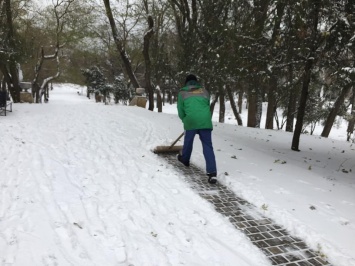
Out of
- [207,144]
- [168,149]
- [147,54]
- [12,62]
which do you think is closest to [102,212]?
[207,144]

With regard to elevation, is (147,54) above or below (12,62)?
above

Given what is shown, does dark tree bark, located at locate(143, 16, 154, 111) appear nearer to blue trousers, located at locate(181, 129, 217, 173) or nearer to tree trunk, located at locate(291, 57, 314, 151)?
tree trunk, located at locate(291, 57, 314, 151)

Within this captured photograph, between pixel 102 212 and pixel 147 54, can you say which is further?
pixel 147 54

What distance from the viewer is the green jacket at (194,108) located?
18.6ft

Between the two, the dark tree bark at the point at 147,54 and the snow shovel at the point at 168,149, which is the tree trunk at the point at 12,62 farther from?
the snow shovel at the point at 168,149

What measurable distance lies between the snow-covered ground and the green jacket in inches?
41.3

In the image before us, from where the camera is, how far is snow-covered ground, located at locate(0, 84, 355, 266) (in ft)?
11.1

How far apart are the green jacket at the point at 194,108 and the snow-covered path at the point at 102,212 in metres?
1.07

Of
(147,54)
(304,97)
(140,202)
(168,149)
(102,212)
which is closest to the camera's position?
(102,212)

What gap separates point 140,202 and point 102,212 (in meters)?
0.60

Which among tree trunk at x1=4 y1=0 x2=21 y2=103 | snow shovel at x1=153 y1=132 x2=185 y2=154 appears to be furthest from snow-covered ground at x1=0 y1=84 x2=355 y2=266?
tree trunk at x1=4 y1=0 x2=21 y2=103

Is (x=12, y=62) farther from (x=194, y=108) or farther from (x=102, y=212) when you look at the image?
(x=102, y=212)

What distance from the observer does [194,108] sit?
18.7ft

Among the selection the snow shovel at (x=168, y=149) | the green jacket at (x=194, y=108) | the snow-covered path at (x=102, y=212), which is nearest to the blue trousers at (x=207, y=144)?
the green jacket at (x=194, y=108)
